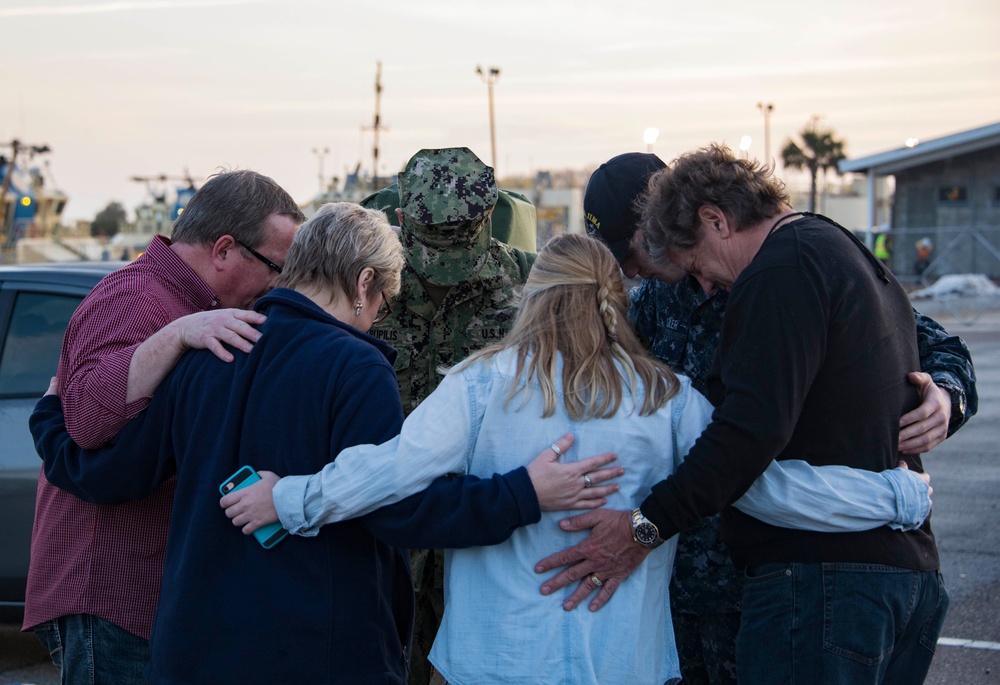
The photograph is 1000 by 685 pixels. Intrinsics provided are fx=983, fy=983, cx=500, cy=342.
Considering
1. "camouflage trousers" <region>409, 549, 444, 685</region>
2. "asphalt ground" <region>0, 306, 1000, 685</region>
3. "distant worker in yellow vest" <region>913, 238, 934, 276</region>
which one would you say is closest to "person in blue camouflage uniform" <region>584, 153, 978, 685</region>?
"camouflage trousers" <region>409, 549, 444, 685</region>

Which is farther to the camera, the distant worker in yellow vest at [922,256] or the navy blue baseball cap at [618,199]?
A: the distant worker in yellow vest at [922,256]

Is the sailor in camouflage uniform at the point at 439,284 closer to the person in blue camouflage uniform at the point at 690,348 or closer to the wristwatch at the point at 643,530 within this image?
the person in blue camouflage uniform at the point at 690,348

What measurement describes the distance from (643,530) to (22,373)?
10.9ft

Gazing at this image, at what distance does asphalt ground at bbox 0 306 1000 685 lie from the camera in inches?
172

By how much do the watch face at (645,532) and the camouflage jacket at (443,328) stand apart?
5.11ft

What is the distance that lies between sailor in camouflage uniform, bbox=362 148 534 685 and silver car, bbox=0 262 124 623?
1665 millimetres

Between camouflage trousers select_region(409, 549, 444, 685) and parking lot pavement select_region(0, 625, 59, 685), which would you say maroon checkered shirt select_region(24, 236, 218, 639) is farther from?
parking lot pavement select_region(0, 625, 59, 685)

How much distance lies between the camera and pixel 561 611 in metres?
2.14

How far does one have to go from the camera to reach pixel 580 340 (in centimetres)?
A: 216

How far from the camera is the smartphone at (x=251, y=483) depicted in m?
2.11

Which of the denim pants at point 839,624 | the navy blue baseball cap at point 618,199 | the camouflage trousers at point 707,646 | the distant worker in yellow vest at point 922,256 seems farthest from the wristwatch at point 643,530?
the distant worker in yellow vest at point 922,256

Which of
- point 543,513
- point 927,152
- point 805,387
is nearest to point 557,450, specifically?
point 543,513

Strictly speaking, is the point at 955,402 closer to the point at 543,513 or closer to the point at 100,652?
the point at 543,513

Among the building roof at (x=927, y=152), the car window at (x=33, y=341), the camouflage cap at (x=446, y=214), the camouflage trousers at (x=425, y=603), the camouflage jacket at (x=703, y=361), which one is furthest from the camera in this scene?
the building roof at (x=927, y=152)
